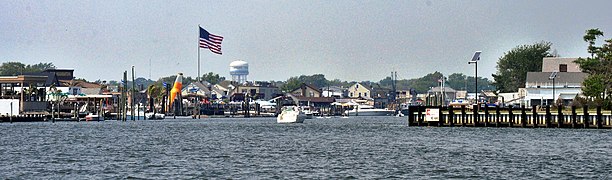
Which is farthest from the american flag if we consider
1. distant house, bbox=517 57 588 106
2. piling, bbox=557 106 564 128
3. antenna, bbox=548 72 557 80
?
piling, bbox=557 106 564 128

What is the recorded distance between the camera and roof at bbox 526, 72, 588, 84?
161 meters

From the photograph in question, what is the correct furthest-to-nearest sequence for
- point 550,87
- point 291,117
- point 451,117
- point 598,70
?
point 550,87
point 291,117
point 598,70
point 451,117

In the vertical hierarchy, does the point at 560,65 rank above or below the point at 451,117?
above

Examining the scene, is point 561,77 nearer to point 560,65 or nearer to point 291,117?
point 560,65

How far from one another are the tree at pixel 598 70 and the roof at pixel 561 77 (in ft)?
54.2

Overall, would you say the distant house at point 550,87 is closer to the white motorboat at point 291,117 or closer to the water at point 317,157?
the white motorboat at point 291,117

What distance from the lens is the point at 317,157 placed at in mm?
61781

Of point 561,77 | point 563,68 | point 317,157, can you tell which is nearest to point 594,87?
point 561,77

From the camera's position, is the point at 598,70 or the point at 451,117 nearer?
the point at 451,117

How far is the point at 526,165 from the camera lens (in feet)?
181

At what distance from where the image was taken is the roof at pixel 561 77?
160750 mm

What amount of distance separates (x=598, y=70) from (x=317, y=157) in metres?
81.0

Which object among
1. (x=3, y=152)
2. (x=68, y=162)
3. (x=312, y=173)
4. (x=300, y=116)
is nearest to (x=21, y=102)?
(x=300, y=116)

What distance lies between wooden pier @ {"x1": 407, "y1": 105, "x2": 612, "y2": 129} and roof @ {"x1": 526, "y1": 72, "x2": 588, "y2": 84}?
164 ft
